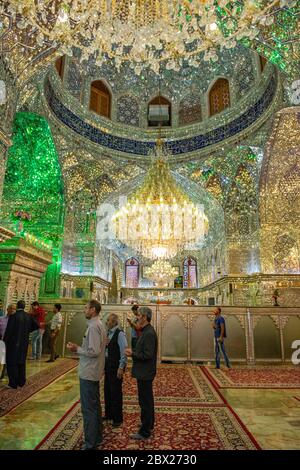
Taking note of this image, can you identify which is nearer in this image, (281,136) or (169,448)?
(169,448)

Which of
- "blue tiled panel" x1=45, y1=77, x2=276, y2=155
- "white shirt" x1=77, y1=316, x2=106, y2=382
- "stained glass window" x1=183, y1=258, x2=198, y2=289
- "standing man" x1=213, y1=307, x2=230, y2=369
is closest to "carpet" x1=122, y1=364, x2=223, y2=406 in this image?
"standing man" x1=213, y1=307, x2=230, y2=369

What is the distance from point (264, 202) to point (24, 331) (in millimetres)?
8310

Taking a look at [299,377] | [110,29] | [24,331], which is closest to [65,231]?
[24,331]

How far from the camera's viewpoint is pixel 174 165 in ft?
36.0

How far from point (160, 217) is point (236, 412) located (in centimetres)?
597

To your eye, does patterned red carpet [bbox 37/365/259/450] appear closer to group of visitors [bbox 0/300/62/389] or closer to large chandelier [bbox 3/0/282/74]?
group of visitors [bbox 0/300/62/389]

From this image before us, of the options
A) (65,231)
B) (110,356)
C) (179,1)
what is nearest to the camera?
(110,356)

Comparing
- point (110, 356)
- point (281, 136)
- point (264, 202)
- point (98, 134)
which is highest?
point (98, 134)

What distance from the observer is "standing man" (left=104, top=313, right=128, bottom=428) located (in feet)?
8.74

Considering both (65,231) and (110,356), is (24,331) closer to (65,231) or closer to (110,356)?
(110,356)

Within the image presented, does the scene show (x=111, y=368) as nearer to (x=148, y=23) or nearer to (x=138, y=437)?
(x=138, y=437)

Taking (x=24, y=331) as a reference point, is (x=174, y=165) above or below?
above

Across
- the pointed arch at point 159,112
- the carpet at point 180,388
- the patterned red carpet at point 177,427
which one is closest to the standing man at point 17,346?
the patterned red carpet at point 177,427

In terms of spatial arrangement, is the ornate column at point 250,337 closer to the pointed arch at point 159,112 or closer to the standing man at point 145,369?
the standing man at point 145,369
